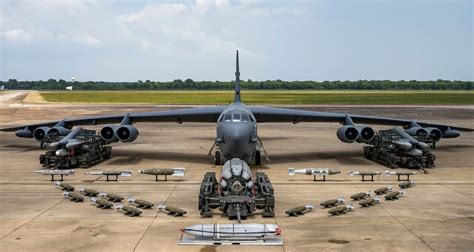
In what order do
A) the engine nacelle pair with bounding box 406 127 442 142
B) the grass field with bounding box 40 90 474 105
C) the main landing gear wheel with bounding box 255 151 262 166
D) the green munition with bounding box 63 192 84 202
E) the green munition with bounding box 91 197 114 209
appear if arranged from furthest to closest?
the grass field with bounding box 40 90 474 105 < the engine nacelle pair with bounding box 406 127 442 142 < the main landing gear wheel with bounding box 255 151 262 166 < the green munition with bounding box 63 192 84 202 < the green munition with bounding box 91 197 114 209

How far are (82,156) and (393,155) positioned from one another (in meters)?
15.1

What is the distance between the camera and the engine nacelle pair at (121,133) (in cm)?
2661

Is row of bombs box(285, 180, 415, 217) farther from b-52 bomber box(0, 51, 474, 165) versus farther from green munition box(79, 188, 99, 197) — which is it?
green munition box(79, 188, 99, 197)

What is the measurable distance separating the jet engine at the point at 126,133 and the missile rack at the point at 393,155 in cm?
1257

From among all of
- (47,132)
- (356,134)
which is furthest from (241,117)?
(47,132)

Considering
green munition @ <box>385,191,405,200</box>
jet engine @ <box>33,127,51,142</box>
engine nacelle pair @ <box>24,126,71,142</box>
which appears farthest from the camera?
jet engine @ <box>33,127,51,142</box>

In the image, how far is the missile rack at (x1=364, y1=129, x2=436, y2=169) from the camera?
2422 cm

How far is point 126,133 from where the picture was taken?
26703mm

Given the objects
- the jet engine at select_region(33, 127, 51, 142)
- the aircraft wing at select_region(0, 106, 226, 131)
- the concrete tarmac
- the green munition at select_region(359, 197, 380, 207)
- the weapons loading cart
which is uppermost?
the aircraft wing at select_region(0, 106, 226, 131)

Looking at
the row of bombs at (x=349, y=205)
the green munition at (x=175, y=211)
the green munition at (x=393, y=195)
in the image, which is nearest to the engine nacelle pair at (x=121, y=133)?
the green munition at (x=175, y=211)

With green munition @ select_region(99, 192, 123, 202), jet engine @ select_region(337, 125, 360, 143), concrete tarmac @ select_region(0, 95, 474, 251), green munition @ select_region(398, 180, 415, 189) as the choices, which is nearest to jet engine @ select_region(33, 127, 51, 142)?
concrete tarmac @ select_region(0, 95, 474, 251)

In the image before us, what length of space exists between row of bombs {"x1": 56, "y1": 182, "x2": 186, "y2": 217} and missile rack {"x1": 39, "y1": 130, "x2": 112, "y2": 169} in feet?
16.8

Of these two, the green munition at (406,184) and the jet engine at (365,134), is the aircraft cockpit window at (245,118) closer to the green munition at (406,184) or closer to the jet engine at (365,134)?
the jet engine at (365,134)

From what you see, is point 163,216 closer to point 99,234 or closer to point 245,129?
point 99,234
